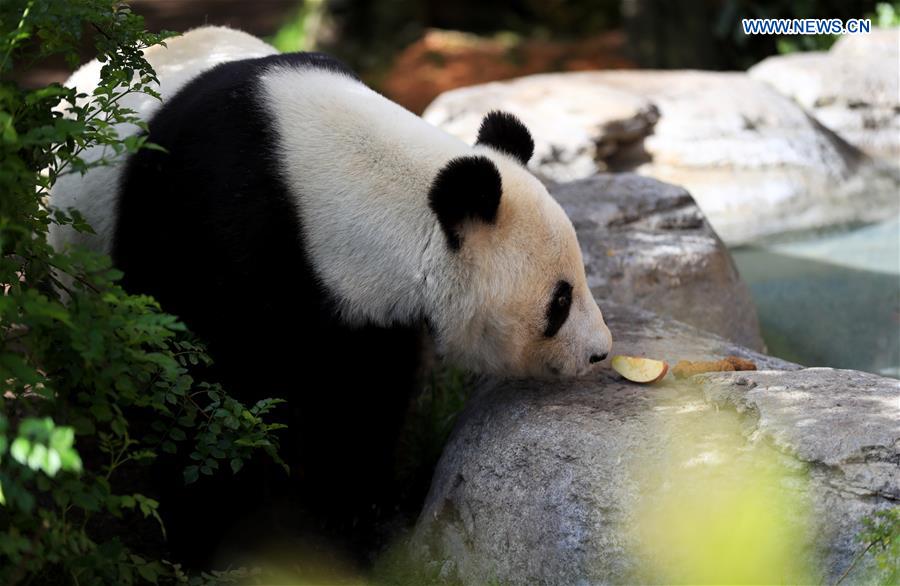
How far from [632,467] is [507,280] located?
0.87 metres

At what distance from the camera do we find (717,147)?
8297 mm

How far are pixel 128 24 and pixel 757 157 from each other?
590 cm

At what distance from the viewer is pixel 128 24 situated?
3.44m

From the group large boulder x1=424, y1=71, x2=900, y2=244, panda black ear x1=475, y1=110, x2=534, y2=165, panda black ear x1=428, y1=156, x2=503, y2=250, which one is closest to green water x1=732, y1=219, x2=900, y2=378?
large boulder x1=424, y1=71, x2=900, y2=244

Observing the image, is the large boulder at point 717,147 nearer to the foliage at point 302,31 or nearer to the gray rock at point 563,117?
the gray rock at point 563,117

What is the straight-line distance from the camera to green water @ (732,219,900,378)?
564 cm

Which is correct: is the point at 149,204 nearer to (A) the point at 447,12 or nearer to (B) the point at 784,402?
(B) the point at 784,402

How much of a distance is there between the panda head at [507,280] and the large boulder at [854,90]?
225 inches

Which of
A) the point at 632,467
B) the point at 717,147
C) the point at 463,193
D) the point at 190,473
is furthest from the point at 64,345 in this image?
the point at 717,147

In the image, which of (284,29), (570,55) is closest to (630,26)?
(570,55)

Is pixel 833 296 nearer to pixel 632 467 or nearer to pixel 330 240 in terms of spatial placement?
pixel 632 467

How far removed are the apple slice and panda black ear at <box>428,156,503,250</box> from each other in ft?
2.85

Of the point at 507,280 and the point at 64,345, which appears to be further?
the point at 507,280

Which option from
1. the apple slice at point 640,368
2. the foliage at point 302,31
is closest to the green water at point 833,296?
the apple slice at point 640,368
